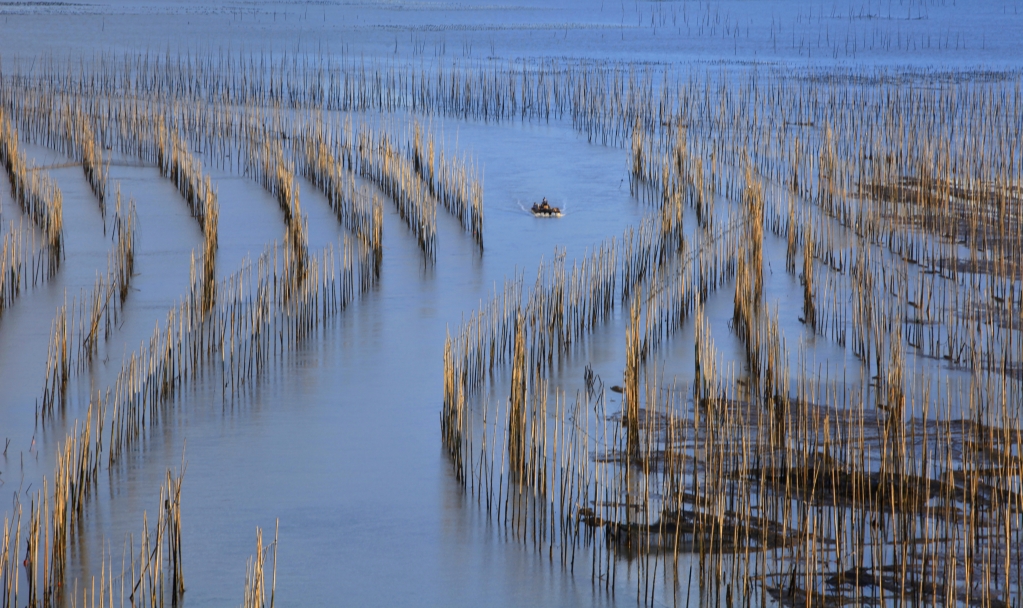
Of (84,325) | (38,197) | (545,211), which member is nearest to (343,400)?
(84,325)

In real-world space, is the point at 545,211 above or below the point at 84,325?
above

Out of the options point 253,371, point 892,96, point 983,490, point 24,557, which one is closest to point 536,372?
point 253,371

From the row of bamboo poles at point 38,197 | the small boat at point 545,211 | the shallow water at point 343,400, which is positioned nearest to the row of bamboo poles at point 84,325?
the shallow water at point 343,400

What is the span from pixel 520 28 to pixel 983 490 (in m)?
32.0

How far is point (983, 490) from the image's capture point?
3.28 m

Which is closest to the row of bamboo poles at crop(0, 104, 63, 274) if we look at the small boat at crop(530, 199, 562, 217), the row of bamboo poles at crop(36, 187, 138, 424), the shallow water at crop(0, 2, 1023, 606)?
the shallow water at crop(0, 2, 1023, 606)

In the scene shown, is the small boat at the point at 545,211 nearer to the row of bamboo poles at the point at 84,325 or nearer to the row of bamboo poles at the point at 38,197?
the row of bamboo poles at the point at 84,325

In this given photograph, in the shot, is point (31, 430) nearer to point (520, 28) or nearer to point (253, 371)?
point (253, 371)

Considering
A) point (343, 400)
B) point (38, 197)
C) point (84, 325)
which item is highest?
point (38, 197)

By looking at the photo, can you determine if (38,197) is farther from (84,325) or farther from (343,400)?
(343,400)

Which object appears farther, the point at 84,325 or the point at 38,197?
the point at 38,197

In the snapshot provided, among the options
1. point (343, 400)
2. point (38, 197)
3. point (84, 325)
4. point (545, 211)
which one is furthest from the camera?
point (545, 211)

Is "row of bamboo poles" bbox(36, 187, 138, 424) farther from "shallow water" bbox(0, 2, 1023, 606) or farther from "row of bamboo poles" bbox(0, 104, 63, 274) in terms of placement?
"row of bamboo poles" bbox(0, 104, 63, 274)

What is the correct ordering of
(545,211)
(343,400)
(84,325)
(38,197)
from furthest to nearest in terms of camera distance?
(545,211)
(38,197)
(84,325)
(343,400)
